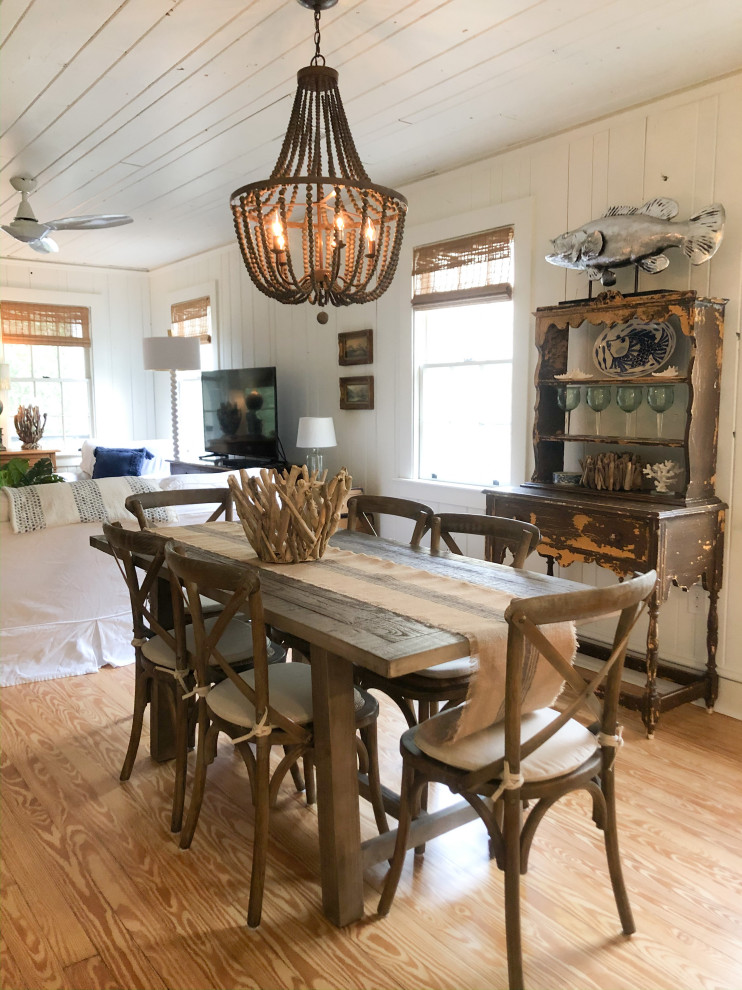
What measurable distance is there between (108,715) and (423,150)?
322 cm

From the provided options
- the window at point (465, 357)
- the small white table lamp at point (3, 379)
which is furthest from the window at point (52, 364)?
the window at point (465, 357)

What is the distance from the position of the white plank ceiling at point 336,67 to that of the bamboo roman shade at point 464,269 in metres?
0.45

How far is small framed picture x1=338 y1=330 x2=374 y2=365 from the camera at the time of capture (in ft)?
16.2

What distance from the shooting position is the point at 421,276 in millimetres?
4535

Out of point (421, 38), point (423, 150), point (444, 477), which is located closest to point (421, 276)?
point (423, 150)

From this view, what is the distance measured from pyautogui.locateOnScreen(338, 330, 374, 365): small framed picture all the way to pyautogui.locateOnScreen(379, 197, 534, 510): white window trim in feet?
0.62

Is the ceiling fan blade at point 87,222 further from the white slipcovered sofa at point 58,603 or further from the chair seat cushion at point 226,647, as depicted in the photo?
the chair seat cushion at point 226,647

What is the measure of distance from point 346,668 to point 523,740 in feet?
1.51

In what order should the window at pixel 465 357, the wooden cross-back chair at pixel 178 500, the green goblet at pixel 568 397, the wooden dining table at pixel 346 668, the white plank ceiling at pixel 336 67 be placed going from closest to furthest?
the wooden dining table at pixel 346 668 → the white plank ceiling at pixel 336 67 → the wooden cross-back chair at pixel 178 500 → the green goblet at pixel 568 397 → the window at pixel 465 357

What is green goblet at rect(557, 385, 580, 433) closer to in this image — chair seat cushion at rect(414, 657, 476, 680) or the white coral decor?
the white coral decor

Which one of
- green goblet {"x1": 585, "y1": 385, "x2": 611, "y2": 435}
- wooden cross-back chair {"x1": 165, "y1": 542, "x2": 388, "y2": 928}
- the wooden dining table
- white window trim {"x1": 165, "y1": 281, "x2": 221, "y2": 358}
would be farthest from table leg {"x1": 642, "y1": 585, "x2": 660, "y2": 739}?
white window trim {"x1": 165, "y1": 281, "x2": 221, "y2": 358}

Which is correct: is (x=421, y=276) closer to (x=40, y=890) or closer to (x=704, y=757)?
(x=704, y=757)

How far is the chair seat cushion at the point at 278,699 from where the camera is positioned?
2.02 meters

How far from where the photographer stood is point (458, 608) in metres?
1.91
